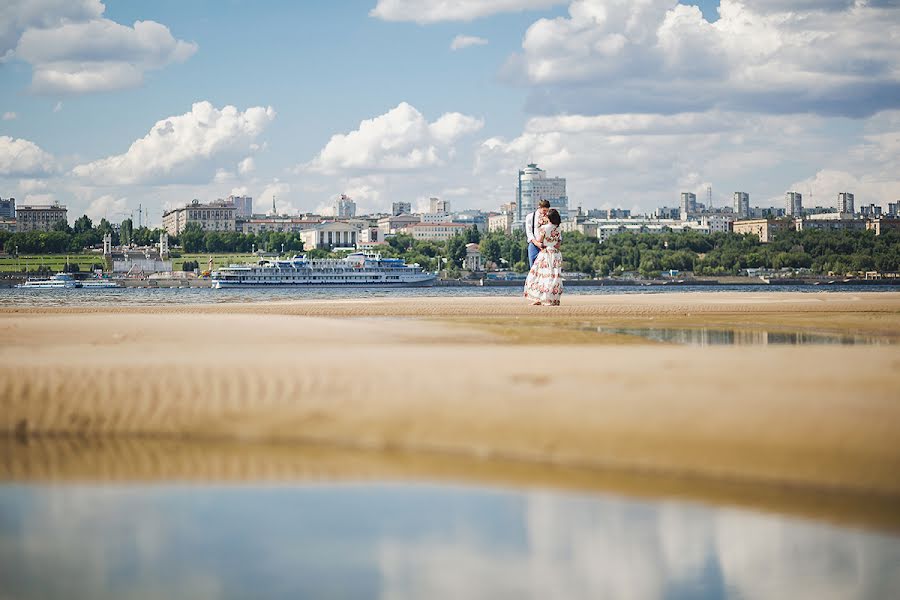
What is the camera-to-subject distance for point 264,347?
41.2 ft

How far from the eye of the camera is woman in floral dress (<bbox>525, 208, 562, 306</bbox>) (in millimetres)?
20891

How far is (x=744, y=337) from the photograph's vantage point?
16578 mm

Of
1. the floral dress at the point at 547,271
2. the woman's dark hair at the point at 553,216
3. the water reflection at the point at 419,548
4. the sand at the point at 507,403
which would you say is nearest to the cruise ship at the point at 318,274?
the floral dress at the point at 547,271

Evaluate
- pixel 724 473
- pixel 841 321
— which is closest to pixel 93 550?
pixel 724 473

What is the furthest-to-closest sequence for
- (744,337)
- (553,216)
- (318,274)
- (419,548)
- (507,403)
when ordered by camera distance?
1. (318,274)
2. (553,216)
3. (744,337)
4. (507,403)
5. (419,548)

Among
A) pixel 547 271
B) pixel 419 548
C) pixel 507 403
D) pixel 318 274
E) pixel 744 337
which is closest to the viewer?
pixel 419 548

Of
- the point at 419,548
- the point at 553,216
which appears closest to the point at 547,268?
the point at 553,216

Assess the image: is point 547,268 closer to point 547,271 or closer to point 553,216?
point 547,271

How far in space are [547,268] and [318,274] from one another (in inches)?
3547

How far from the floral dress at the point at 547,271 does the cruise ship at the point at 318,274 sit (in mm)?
86217

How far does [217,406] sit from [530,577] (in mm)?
4449

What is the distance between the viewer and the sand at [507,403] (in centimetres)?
780

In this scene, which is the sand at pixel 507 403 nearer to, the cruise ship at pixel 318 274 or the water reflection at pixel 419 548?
the water reflection at pixel 419 548

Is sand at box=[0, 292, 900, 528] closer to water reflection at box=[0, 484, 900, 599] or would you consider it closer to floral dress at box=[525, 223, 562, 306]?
water reflection at box=[0, 484, 900, 599]
